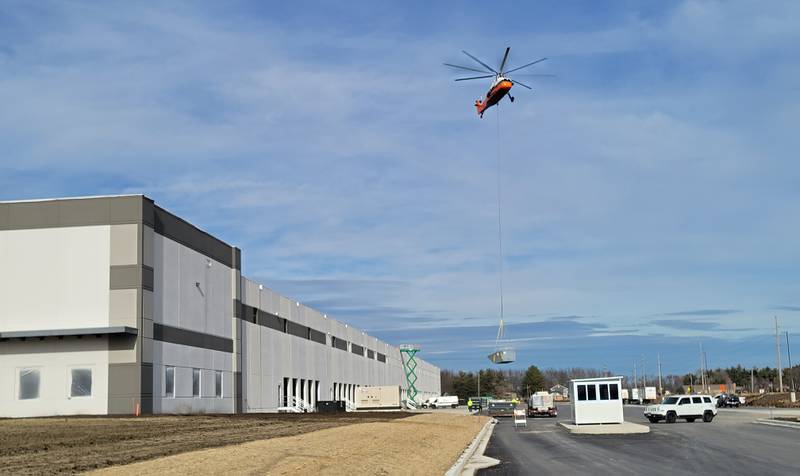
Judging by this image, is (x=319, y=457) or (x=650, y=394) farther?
(x=650, y=394)

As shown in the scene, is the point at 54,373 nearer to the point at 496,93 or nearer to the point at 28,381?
the point at 28,381

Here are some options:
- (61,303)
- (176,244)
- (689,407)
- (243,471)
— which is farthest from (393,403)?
(243,471)

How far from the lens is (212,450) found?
22375 mm

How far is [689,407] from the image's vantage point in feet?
192

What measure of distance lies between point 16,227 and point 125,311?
8.20 metres

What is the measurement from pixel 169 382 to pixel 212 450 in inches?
1128

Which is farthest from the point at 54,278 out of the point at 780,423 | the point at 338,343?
the point at 338,343

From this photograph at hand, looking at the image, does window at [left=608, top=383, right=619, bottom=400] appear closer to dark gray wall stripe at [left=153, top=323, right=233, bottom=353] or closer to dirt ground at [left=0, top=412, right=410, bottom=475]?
dirt ground at [left=0, top=412, right=410, bottom=475]

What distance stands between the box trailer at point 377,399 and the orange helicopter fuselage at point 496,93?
191ft

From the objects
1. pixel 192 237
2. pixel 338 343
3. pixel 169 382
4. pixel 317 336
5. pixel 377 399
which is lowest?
pixel 377 399

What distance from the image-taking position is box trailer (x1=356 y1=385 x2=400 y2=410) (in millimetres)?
92250

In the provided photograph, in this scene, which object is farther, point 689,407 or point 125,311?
point 689,407

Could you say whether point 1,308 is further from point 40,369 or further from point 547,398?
point 547,398

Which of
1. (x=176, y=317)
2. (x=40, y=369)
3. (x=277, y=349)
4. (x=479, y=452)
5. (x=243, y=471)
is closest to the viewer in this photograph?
(x=243, y=471)
